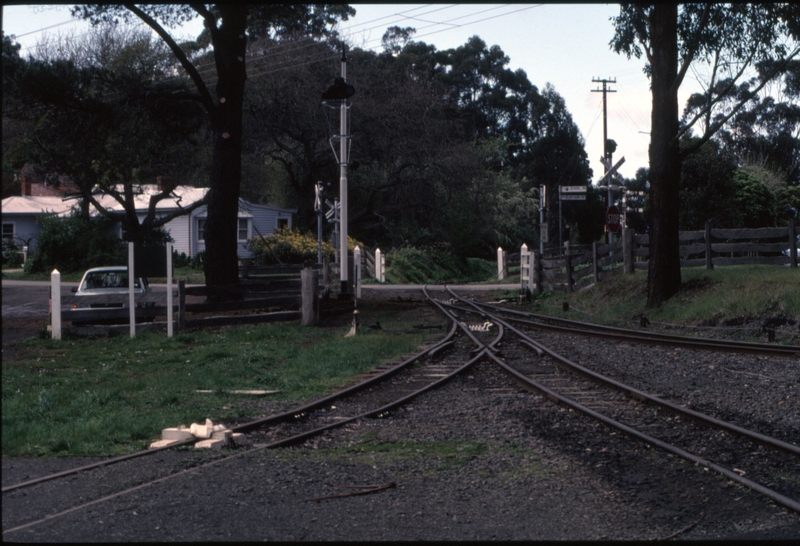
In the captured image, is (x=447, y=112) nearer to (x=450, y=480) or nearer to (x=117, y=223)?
(x=117, y=223)

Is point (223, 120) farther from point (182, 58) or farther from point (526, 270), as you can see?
point (526, 270)

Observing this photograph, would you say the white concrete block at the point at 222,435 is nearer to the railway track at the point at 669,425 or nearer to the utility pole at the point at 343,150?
the railway track at the point at 669,425

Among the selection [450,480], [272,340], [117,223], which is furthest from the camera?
[117,223]

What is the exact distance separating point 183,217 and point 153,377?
37306 mm

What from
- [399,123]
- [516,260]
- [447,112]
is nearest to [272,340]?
[399,123]

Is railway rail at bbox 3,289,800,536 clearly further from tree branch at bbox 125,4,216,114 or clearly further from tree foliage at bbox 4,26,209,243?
tree foliage at bbox 4,26,209,243

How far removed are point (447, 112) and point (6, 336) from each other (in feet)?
104

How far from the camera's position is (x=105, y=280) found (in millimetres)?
17312

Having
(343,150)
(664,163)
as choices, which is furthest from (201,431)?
(343,150)

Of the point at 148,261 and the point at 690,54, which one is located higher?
the point at 690,54

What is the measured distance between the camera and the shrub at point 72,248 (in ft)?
112

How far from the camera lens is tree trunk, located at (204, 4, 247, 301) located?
19016mm

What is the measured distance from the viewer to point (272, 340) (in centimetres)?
1459

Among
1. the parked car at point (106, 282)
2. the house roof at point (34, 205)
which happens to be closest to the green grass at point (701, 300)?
the parked car at point (106, 282)
